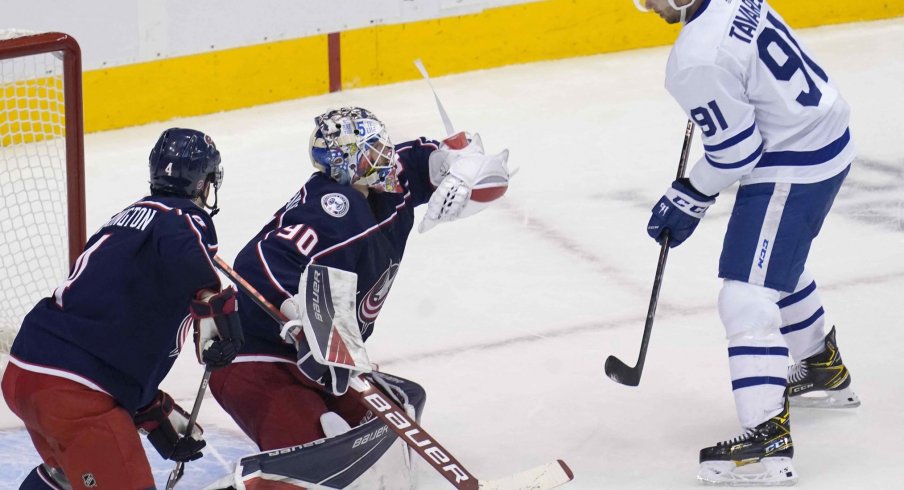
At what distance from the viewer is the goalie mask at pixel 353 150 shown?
306cm

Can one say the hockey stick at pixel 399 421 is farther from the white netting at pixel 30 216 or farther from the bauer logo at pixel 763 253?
the white netting at pixel 30 216

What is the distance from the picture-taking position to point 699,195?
3258 mm

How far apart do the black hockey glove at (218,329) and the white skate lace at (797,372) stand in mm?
1461

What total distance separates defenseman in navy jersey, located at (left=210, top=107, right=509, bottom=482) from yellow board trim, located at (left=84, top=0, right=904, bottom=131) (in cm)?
272

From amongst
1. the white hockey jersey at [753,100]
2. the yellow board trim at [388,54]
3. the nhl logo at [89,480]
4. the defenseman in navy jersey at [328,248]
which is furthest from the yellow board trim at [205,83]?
the nhl logo at [89,480]

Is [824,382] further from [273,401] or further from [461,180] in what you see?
[273,401]

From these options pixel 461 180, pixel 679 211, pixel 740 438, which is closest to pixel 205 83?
pixel 461 180

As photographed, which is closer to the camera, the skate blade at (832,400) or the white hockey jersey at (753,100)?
the white hockey jersey at (753,100)

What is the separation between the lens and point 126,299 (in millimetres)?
2725

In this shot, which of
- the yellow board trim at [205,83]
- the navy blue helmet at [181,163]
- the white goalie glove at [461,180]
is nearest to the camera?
the navy blue helmet at [181,163]

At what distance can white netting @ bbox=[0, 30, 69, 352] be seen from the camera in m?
4.07

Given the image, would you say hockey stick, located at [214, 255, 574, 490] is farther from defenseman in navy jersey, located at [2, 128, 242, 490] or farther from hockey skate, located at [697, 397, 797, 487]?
hockey skate, located at [697, 397, 797, 487]

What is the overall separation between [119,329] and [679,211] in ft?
4.07

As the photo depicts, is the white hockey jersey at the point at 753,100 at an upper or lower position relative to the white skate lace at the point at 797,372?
upper
